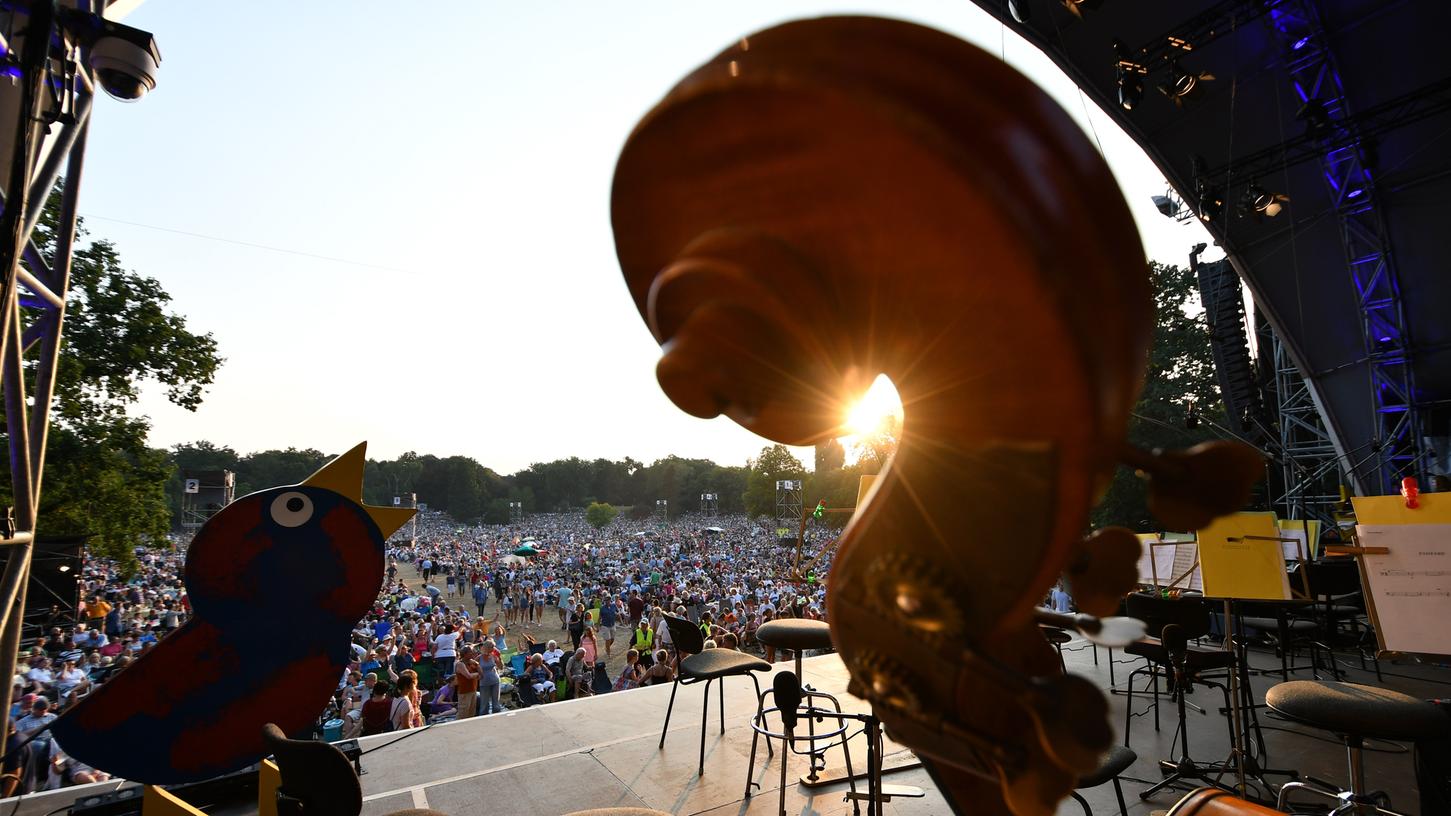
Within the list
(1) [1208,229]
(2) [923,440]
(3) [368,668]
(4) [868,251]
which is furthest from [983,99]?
(1) [1208,229]

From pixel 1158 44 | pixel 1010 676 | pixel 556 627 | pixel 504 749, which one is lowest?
pixel 556 627

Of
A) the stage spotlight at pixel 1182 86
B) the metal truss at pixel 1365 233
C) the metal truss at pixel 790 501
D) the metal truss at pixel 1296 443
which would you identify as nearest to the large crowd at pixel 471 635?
the metal truss at pixel 790 501

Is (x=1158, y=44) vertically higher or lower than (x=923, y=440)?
higher

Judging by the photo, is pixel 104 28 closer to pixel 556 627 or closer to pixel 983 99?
pixel 983 99

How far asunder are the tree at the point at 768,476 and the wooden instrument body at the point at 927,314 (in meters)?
54.1

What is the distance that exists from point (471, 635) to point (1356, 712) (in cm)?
1559

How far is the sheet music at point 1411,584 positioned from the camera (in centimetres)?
428

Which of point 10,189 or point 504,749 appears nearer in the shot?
point 10,189

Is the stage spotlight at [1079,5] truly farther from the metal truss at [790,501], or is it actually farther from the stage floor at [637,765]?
the metal truss at [790,501]

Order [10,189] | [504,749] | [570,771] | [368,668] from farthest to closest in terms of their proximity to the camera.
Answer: [368,668], [504,749], [570,771], [10,189]

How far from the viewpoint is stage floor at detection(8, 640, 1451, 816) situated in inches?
171

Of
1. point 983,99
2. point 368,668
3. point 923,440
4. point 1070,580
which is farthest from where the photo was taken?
point 368,668

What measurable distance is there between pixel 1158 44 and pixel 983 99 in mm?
13301

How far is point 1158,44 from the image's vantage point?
33.3ft
